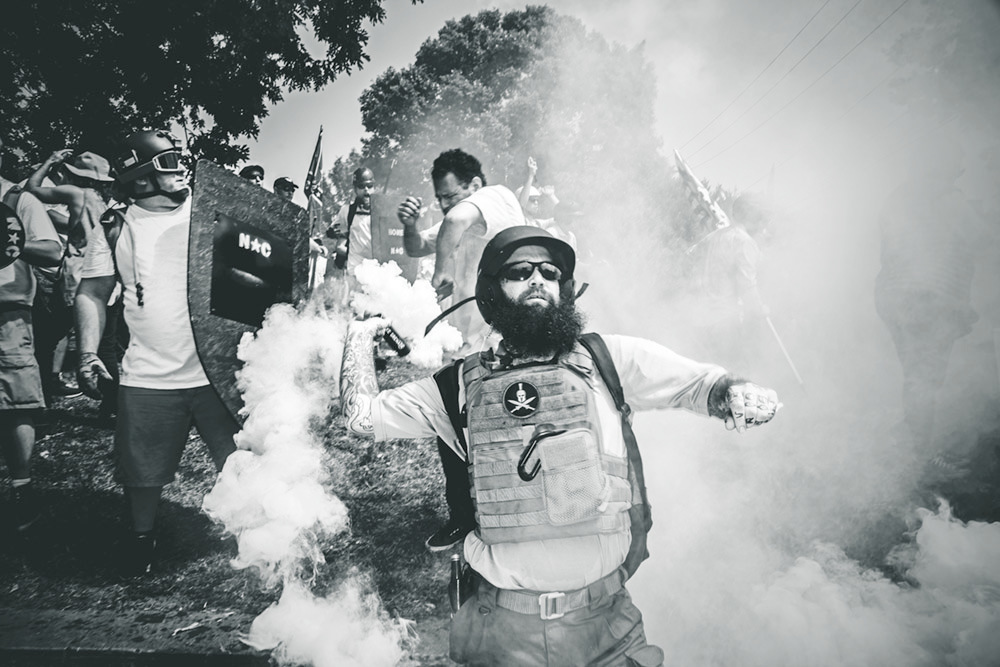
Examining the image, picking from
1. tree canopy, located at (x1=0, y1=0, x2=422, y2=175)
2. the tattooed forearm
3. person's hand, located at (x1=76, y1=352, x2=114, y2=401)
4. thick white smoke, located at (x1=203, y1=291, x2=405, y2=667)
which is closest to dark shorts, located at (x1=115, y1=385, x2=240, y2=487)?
person's hand, located at (x1=76, y1=352, x2=114, y2=401)

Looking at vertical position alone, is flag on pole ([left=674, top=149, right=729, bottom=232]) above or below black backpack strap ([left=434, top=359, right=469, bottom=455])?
above

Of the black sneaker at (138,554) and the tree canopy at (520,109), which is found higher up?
the tree canopy at (520,109)

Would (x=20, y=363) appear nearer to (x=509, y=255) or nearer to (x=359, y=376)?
(x=359, y=376)

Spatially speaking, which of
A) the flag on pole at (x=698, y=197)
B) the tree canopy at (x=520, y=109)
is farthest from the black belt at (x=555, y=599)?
the tree canopy at (x=520, y=109)

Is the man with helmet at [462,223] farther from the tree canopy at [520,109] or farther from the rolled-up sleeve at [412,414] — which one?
the tree canopy at [520,109]

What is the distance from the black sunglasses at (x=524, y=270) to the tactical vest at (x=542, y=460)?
0.39 metres

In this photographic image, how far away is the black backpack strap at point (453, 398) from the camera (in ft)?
6.51

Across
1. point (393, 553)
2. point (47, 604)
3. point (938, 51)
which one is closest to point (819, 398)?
point (938, 51)

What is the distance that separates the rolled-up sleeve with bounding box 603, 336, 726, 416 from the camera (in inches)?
71.8

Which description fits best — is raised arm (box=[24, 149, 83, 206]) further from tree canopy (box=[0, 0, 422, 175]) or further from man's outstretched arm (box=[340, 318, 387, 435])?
man's outstretched arm (box=[340, 318, 387, 435])


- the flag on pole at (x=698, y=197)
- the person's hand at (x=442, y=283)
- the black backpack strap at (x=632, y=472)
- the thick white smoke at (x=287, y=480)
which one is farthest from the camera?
the flag on pole at (x=698, y=197)

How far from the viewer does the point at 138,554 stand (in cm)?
306

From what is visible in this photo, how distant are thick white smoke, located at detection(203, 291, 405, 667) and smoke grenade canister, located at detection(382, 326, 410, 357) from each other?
700 millimetres

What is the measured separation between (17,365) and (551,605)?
13.4 feet
